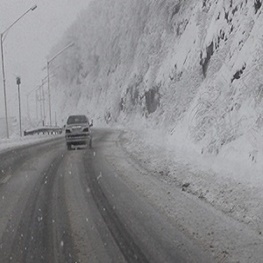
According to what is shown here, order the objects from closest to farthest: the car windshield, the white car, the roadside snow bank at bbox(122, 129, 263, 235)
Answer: the roadside snow bank at bbox(122, 129, 263, 235)
the white car
the car windshield

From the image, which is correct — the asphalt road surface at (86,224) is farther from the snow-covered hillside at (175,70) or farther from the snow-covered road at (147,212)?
the snow-covered hillside at (175,70)

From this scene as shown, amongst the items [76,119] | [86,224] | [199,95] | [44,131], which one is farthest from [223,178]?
[44,131]

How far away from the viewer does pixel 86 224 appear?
271 inches

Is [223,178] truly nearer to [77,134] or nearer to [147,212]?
[147,212]

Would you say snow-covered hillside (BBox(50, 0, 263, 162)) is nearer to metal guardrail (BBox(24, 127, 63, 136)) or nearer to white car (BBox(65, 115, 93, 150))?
white car (BBox(65, 115, 93, 150))

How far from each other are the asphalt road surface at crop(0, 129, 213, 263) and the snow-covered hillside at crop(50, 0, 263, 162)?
150 inches

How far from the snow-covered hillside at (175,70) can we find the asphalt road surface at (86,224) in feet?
12.5

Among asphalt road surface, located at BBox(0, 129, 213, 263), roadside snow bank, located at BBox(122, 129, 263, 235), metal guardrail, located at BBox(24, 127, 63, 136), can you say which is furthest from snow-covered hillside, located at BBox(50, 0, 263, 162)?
metal guardrail, located at BBox(24, 127, 63, 136)

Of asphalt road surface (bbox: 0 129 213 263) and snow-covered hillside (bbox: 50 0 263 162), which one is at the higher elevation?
snow-covered hillside (bbox: 50 0 263 162)

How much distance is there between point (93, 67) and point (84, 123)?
60651 millimetres

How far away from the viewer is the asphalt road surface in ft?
17.9

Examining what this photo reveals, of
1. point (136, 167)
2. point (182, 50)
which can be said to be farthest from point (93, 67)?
point (136, 167)

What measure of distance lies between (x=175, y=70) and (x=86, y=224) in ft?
96.2

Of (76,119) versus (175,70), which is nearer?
(76,119)
